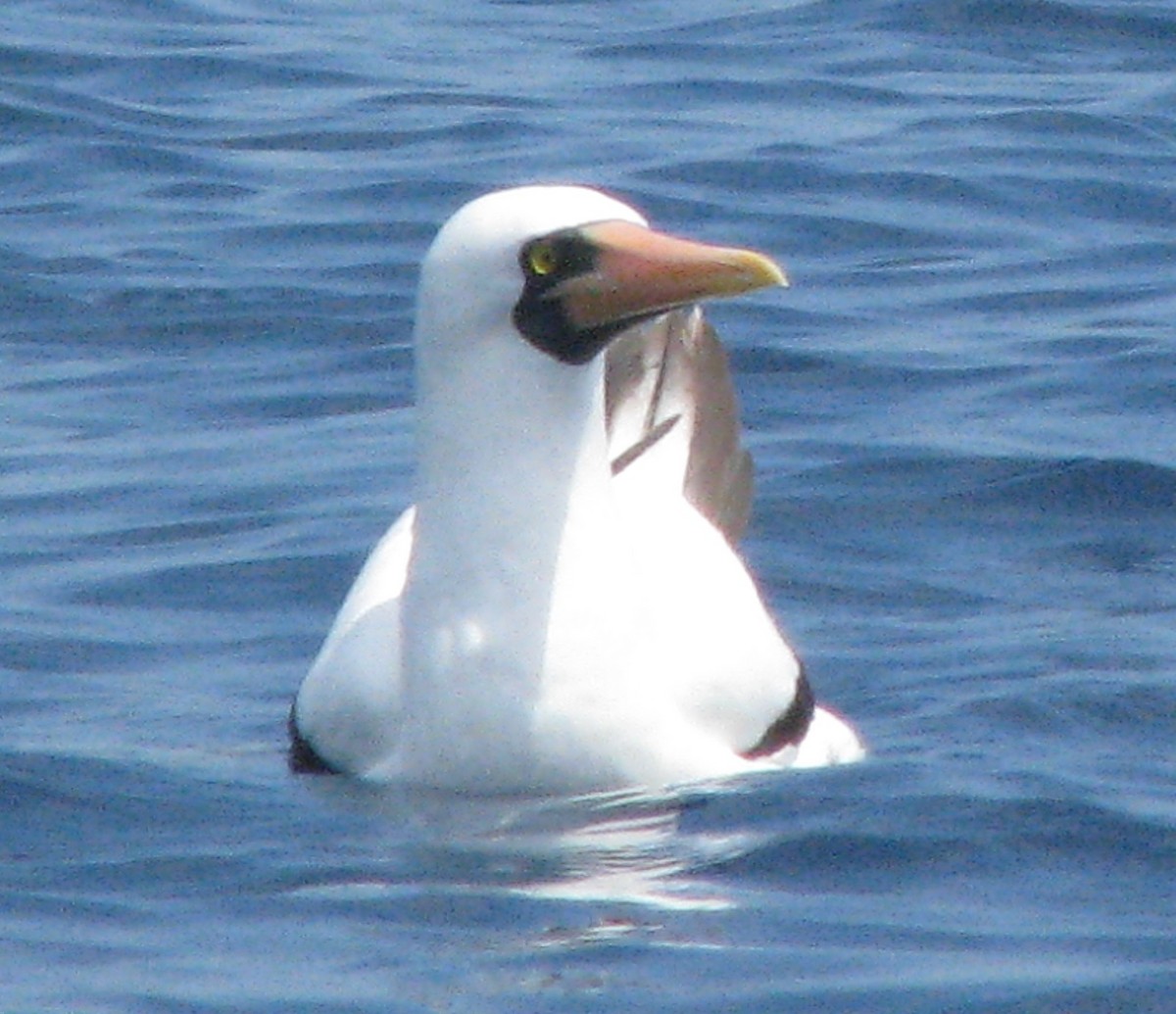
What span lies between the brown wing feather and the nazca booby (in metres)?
1.36

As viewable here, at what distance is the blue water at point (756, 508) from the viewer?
752cm

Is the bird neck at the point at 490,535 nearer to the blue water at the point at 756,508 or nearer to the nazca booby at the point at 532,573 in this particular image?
the nazca booby at the point at 532,573

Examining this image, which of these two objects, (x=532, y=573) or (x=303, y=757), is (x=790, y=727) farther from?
(x=303, y=757)

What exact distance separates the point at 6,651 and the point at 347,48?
876 cm

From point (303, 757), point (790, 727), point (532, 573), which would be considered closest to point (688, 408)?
point (790, 727)

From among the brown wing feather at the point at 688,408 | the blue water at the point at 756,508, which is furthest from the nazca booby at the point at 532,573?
the brown wing feather at the point at 688,408

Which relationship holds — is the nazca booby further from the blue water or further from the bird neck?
the blue water

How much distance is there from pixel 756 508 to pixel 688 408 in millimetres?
1212

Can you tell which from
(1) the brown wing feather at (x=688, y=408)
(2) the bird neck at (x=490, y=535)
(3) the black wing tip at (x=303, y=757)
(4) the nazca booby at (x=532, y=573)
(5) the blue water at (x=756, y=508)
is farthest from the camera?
(1) the brown wing feather at (x=688, y=408)

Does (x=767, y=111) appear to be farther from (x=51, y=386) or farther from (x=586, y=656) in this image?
(x=586, y=656)

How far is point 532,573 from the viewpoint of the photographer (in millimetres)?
8305

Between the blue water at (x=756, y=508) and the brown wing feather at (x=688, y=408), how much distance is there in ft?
1.46

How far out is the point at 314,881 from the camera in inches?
310

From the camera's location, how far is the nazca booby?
319 inches
